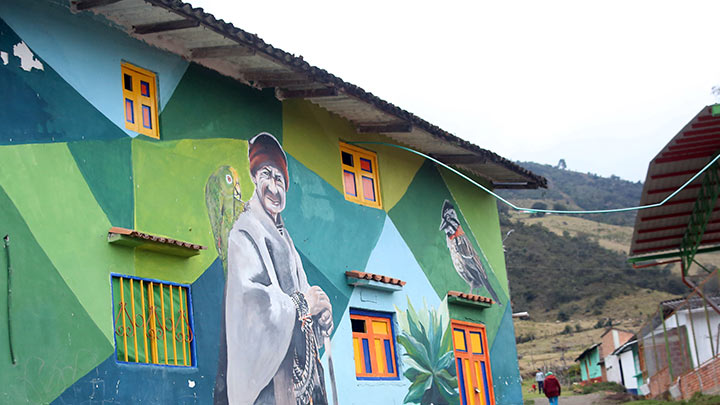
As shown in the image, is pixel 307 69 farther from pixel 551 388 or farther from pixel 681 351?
pixel 681 351

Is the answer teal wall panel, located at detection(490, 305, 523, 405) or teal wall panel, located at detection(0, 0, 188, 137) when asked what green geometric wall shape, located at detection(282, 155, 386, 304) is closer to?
teal wall panel, located at detection(0, 0, 188, 137)

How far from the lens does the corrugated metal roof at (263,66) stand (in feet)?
35.0

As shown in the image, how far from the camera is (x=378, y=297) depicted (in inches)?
577

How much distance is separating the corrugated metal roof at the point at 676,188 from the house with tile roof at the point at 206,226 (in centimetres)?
330

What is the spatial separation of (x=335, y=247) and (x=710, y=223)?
333 inches

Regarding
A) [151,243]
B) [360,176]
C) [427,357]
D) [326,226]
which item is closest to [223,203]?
[151,243]

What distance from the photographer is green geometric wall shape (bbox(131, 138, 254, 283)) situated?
10.6 meters

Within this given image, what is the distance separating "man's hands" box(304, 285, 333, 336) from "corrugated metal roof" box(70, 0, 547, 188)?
2848 mm

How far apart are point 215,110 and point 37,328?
413 cm

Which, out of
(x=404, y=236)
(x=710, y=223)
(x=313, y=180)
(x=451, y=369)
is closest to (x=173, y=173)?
(x=313, y=180)

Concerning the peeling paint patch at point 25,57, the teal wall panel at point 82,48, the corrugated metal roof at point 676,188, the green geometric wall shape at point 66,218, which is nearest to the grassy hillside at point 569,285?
the corrugated metal roof at point 676,188

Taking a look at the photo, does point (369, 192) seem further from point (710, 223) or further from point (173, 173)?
point (710, 223)

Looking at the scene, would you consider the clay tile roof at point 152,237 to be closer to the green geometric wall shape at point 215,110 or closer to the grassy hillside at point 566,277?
the green geometric wall shape at point 215,110

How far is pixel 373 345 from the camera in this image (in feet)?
47.2
